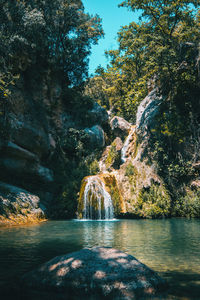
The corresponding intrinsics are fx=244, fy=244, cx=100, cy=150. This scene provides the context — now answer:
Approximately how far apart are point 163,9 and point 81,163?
47.6 ft

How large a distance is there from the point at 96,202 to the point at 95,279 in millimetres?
13211

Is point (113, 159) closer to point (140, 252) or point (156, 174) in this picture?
point (156, 174)

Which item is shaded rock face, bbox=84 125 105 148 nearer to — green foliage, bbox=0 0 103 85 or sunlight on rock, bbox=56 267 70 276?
green foliage, bbox=0 0 103 85

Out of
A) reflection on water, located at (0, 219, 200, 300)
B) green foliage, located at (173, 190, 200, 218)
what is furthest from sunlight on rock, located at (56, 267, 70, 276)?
green foliage, located at (173, 190, 200, 218)

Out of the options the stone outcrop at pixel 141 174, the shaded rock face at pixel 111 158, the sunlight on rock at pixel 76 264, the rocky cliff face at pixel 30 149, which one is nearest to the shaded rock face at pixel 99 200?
the stone outcrop at pixel 141 174

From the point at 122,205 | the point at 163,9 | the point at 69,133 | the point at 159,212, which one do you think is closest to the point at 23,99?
the point at 69,133

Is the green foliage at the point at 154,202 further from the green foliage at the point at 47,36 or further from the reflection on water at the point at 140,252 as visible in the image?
the green foliage at the point at 47,36

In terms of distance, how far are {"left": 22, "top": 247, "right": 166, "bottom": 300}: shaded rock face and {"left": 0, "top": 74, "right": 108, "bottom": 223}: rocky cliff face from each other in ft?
31.9

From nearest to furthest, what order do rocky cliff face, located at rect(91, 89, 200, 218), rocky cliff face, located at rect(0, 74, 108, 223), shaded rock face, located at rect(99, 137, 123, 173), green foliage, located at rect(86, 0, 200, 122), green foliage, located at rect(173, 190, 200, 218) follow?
rocky cliff face, located at rect(0, 74, 108, 223)
green foliage, located at rect(173, 190, 200, 218)
rocky cliff face, located at rect(91, 89, 200, 218)
green foliage, located at rect(86, 0, 200, 122)
shaded rock face, located at rect(99, 137, 123, 173)

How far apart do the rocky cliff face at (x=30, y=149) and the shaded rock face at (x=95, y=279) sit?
9.71 meters

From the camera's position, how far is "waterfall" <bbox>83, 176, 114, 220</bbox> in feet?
54.3

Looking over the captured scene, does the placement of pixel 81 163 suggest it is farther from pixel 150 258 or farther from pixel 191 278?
pixel 191 278

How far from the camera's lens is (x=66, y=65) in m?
26.1

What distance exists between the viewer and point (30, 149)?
16.7 metres
